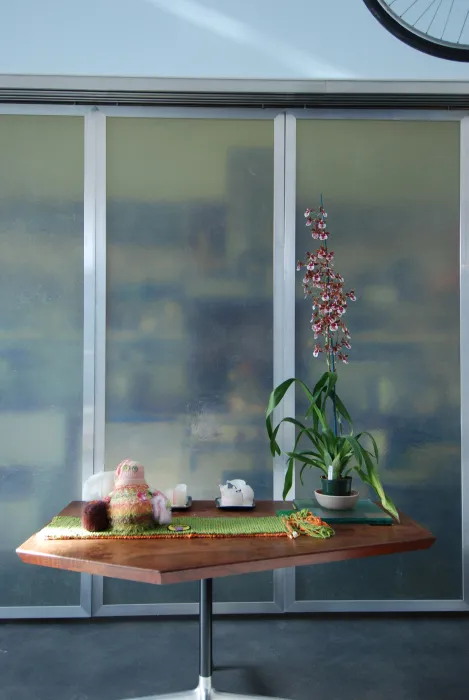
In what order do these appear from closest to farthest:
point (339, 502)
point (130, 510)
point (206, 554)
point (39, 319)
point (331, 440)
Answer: point (206, 554), point (130, 510), point (339, 502), point (331, 440), point (39, 319)

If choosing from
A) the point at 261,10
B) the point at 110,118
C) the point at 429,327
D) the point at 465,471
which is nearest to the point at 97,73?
the point at 110,118

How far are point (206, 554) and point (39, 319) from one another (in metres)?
1.66

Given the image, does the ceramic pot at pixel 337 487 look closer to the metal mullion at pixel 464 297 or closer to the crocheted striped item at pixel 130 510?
the crocheted striped item at pixel 130 510

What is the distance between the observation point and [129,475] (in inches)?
77.5

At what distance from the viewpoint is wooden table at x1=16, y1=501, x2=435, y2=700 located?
163 centimetres

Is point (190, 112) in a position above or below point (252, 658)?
above

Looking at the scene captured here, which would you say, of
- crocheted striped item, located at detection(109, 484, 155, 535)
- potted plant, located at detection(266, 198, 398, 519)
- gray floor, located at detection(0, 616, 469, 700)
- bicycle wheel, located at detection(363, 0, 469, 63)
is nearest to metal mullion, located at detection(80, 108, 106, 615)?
gray floor, located at detection(0, 616, 469, 700)

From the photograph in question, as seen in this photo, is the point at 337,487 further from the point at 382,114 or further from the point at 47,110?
the point at 47,110

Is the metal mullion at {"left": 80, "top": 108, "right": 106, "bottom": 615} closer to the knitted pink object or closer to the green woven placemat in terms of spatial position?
the green woven placemat

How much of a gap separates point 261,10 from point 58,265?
153 centimetres

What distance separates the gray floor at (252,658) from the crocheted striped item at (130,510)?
79 centimetres

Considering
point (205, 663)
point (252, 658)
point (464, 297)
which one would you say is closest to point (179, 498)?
point (205, 663)

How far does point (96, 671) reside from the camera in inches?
95.3

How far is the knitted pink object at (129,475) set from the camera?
1.96m
